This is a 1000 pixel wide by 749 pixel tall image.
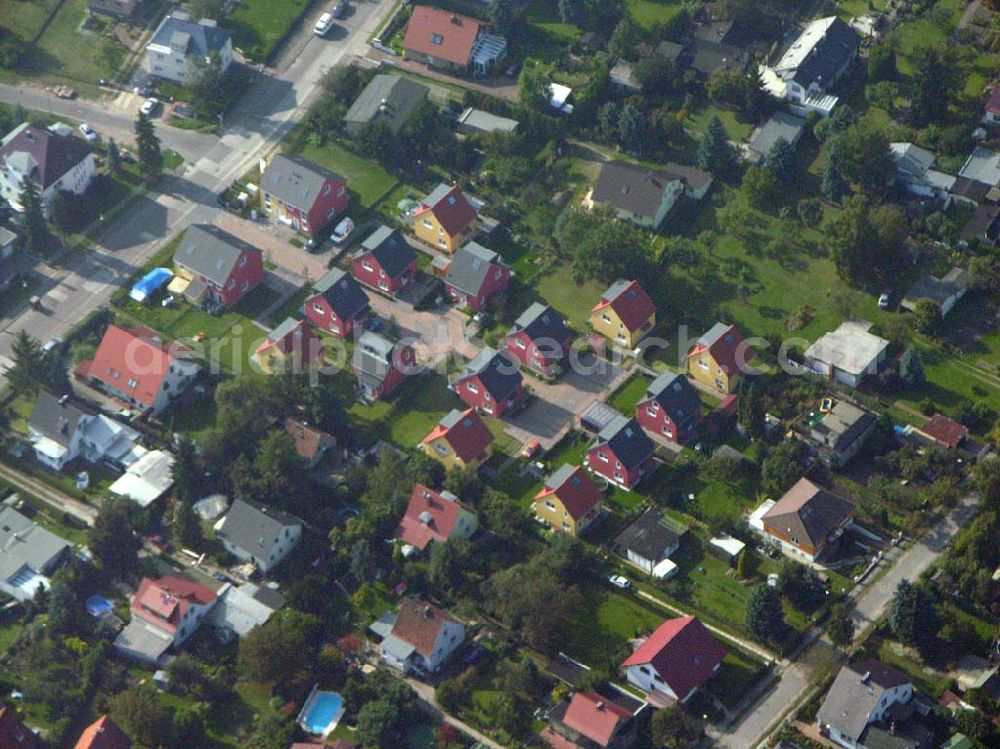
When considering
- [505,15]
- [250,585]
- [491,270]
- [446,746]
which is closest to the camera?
[446,746]

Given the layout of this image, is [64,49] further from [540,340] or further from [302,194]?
[540,340]


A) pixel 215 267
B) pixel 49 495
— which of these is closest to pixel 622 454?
pixel 215 267

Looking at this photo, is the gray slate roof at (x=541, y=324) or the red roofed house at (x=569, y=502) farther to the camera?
the gray slate roof at (x=541, y=324)

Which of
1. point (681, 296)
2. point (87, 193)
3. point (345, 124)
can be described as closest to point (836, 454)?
point (681, 296)

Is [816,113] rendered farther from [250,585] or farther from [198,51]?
[250,585]

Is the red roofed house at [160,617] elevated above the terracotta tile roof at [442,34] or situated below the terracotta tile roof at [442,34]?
below

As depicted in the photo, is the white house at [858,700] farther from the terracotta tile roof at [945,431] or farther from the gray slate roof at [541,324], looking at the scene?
the gray slate roof at [541,324]

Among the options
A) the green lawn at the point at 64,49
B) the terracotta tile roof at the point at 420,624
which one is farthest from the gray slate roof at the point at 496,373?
the green lawn at the point at 64,49
